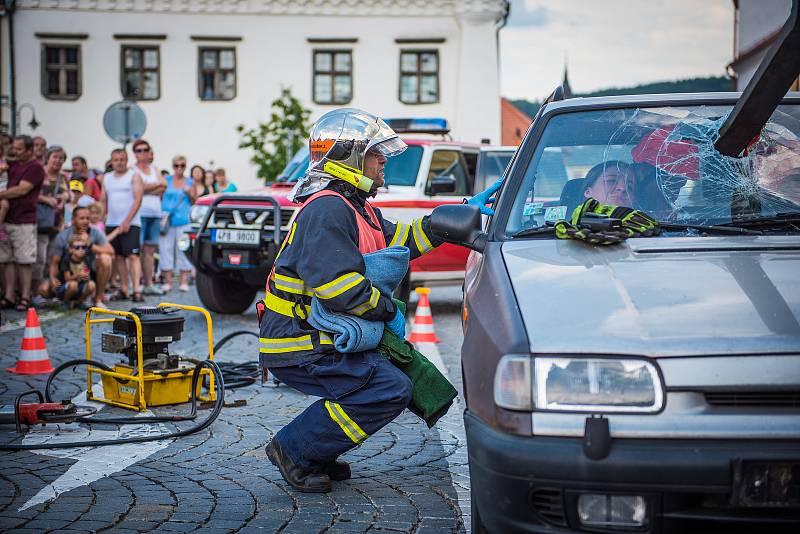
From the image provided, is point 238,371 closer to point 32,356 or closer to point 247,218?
point 32,356

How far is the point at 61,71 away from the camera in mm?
38969

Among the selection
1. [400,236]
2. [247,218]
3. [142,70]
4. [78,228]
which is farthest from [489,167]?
[142,70]

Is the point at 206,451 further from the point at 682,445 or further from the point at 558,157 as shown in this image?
the point at 682,445

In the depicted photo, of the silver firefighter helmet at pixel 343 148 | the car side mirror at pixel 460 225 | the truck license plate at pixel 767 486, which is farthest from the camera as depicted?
the silver firefighter helmet at pixel 343 148

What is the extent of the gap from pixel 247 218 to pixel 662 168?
7631 millimetres

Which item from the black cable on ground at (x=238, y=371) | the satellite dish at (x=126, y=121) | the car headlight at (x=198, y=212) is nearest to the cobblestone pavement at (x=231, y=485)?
the black cable on ground at (x=238, y=371)

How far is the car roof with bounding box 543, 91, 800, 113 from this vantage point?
469 cm

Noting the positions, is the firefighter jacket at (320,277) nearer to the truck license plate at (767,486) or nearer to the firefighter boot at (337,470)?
the firefighter boot at (337,470)

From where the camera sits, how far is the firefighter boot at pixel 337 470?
4.91m

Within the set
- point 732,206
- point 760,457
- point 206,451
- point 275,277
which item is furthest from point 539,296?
point 206,451

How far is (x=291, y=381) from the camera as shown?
15.7 feet

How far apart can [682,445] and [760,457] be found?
0.21 meters

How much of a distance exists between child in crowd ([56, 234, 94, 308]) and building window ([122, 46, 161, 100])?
27676 millimetres

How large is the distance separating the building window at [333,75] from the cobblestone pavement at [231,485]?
3284 cm
